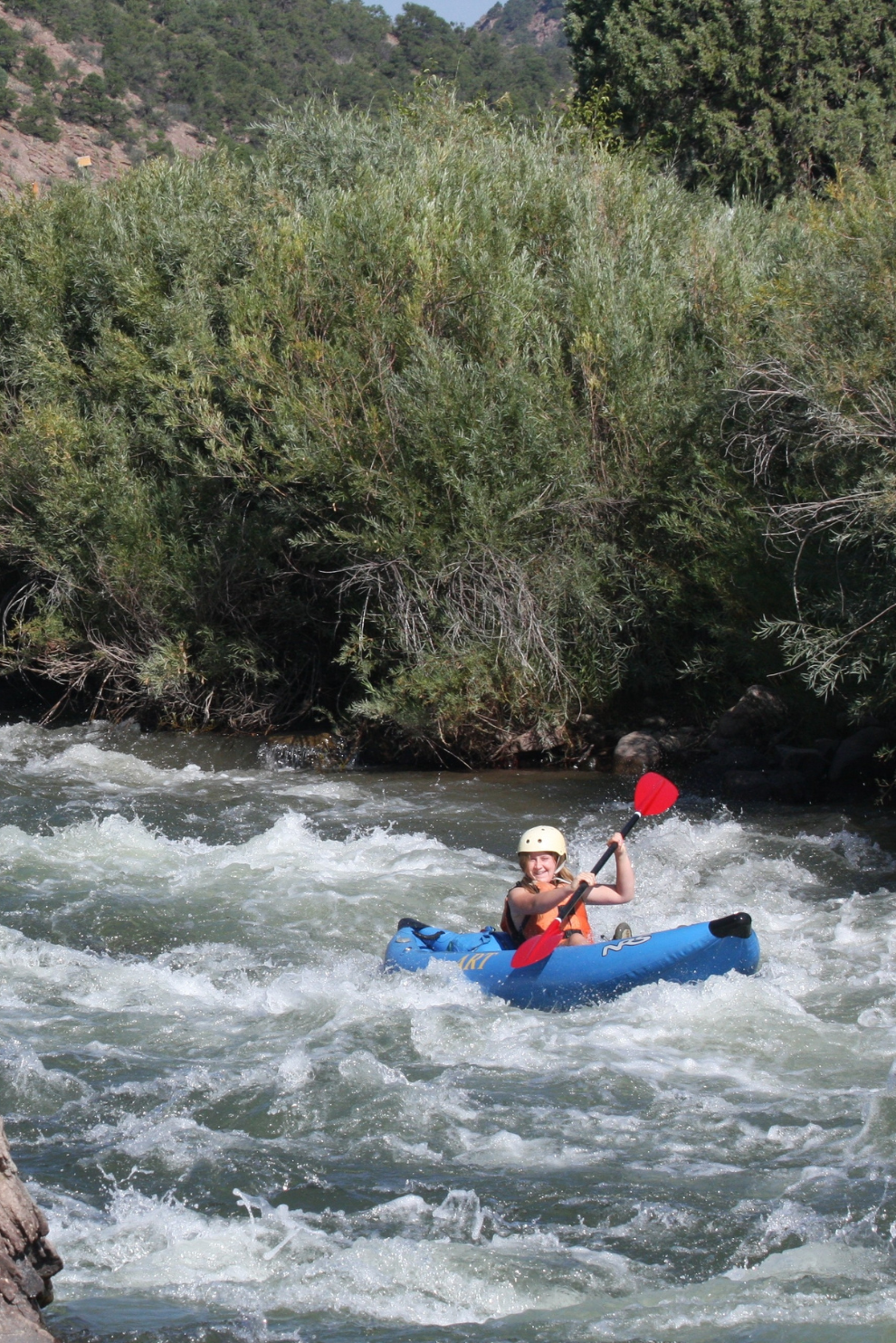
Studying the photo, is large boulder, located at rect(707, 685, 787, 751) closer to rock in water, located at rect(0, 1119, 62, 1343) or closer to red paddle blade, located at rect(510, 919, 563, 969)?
red paddle blade, located at rect(510, 919, 563, 969)

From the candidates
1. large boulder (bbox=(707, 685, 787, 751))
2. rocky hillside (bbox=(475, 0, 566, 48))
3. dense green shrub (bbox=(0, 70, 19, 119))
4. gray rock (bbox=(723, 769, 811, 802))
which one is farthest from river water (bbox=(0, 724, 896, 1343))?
rocky hillside (bbox=(475, 0, 566, 48))

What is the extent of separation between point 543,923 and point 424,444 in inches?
194

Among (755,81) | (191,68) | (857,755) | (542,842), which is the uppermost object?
(191,68)

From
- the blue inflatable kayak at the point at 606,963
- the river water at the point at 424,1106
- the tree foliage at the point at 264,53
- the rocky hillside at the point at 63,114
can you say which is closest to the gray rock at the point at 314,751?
the river water at the point at 424,1106

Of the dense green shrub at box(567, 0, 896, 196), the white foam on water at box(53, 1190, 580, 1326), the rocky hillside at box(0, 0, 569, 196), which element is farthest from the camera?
the rocky hillside at box(0, 0, 569, 196)

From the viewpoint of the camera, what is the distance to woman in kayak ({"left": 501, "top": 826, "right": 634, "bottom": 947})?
5988mm

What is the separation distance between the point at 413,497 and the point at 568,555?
1.37m

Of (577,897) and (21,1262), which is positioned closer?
(21,1262)

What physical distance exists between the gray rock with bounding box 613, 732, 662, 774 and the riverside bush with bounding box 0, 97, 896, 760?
1.52 feet

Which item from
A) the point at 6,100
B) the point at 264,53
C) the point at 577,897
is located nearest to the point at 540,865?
the point at 577,897

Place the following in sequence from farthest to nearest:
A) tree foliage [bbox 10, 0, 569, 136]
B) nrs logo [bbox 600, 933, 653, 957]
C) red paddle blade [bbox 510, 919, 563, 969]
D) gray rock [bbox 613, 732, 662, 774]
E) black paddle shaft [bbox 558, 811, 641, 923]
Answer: tree foliage [bbox 10, 0, 569, 136] → gray rock [bbox 613, 732, 662, 774] → black paddle shaft [bbox 558, 811, 641, 923] → red paddle blade [bbox 510, 919, 563, 969] → nrs logo [bbox 600, 933, 653, 957]

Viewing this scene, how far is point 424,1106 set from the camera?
4711 millimetres

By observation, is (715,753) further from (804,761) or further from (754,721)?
(804,761)

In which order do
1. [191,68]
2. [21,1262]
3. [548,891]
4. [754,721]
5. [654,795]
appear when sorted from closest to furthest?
[21,1262], [548,891], [654,795], [754,721], [191,68]
